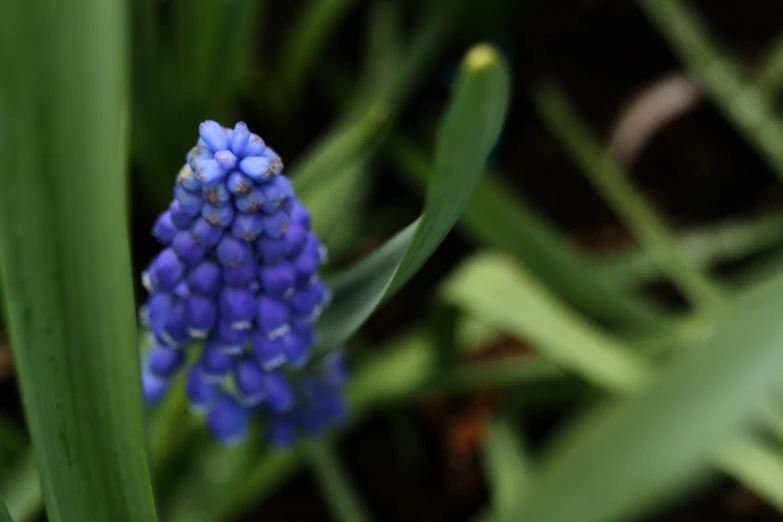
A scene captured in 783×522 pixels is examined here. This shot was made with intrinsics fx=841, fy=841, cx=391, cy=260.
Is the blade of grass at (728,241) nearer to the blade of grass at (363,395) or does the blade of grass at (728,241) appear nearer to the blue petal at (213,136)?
the blade of grass at (363,395)

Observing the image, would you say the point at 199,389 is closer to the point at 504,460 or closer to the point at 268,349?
the point at 268,349

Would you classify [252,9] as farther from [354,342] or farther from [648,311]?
[648,311]

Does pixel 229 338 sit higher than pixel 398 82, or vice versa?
pixel 398 82

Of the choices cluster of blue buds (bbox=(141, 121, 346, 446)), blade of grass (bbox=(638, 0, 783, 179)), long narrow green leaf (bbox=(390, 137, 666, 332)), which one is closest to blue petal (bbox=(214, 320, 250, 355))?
cluster of blue buds (bbox=(141, 121, 346, 446))

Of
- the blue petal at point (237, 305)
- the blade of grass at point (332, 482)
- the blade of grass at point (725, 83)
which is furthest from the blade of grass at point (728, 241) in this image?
the blue petal at point (237, 305)

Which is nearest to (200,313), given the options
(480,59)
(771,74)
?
(480,59)

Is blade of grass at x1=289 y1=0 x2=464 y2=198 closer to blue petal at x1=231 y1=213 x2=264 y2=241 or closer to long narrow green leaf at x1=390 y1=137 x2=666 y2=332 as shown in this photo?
long narrow green leaf at x1=390 y1=137 x2=666 y2=332
